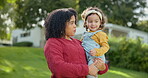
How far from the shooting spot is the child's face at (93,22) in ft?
8.23

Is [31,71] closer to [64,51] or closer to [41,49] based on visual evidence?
[64,51]

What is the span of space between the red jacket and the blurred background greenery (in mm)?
6449

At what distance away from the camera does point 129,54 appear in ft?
48.9

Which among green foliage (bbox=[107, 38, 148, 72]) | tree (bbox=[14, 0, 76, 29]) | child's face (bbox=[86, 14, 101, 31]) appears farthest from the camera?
tree (bbox=[14, 0, 76, 29])

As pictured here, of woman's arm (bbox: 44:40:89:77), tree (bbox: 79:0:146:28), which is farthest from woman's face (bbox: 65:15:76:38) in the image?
tree (bbox: 79:0:146:28)

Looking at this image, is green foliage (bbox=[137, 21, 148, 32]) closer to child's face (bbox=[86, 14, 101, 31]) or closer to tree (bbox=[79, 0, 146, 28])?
tree (bbox=[79, 0, 146, 28])

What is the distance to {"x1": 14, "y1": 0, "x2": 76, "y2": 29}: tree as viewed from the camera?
23.1 m

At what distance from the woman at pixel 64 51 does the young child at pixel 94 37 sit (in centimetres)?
9

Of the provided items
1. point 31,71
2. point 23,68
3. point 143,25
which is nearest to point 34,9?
point 23,68

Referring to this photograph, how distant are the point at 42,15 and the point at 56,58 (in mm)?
24049

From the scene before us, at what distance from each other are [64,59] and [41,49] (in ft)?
63.7

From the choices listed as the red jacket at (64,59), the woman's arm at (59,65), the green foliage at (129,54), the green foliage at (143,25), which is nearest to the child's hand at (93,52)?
the red jacket at (64,59)

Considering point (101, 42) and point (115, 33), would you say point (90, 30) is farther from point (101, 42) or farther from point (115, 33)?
point (115, 33)

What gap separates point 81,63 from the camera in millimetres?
2172
